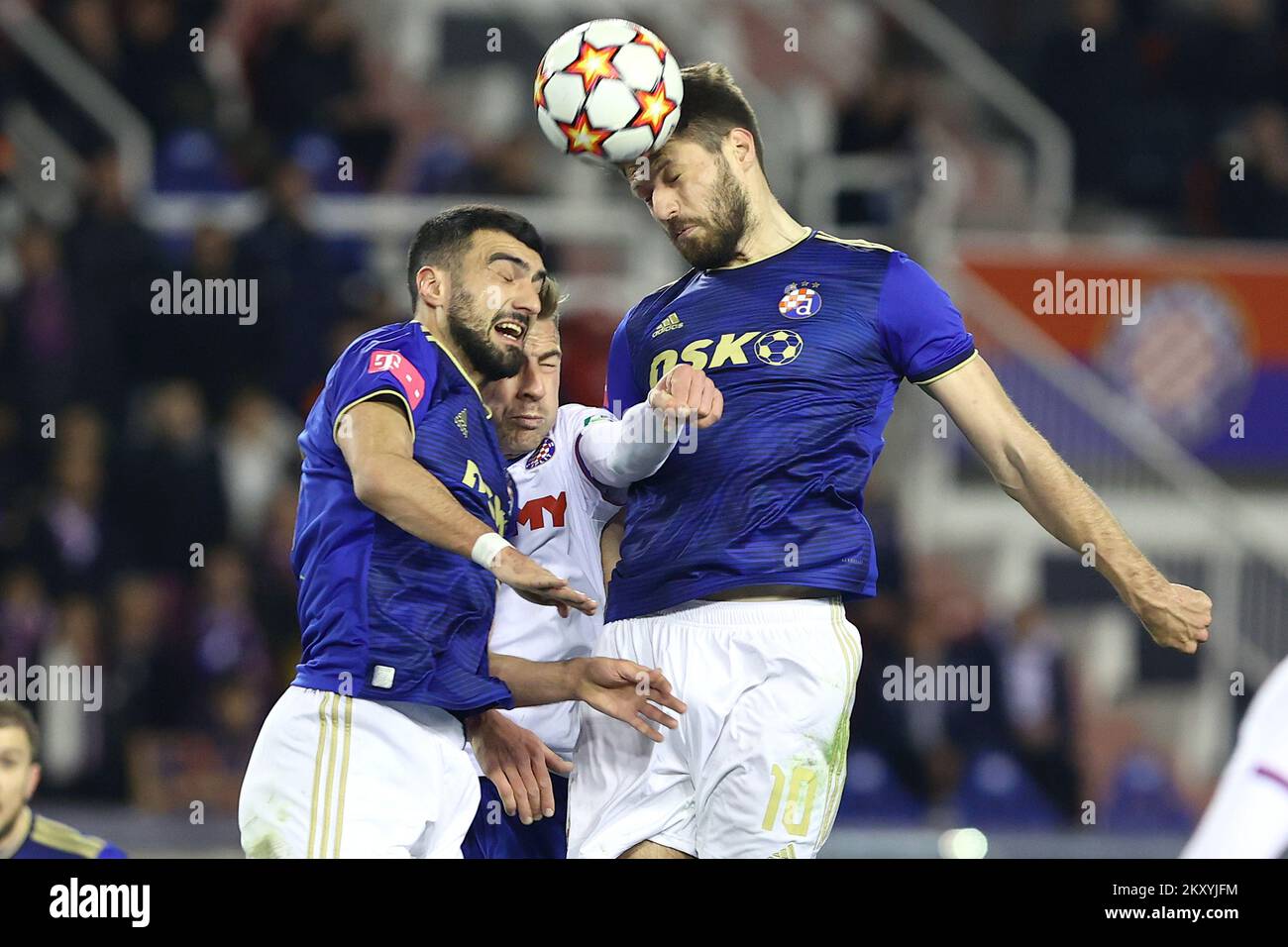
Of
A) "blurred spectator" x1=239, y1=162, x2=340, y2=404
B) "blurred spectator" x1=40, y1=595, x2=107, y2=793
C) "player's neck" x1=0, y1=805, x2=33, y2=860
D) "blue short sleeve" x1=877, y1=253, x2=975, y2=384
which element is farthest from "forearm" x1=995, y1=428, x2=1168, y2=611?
"blurred spectator" x1=239, y1=162, x2=340, y2=404

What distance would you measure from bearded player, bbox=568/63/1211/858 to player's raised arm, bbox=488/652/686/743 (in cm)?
9

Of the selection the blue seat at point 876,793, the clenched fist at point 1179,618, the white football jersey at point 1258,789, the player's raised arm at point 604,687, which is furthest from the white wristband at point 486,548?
the blue seat at point 876,793

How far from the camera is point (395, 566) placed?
15.3 ft

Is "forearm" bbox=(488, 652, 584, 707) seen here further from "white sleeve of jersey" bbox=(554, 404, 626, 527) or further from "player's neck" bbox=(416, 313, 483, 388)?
"player's neck" bbox=(416, 313, 483, 388)

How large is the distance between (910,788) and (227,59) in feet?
22.2

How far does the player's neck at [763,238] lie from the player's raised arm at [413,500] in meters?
1.18

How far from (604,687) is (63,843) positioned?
2.01 meters

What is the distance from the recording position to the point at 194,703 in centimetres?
953

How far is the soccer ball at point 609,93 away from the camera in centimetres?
498

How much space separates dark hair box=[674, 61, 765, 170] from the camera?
509cm

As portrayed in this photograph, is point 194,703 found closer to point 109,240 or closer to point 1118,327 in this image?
point 109,240

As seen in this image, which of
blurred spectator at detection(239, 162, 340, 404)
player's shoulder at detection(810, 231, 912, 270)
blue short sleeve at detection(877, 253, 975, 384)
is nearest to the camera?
blue short sleeve at detection(877, 253, 975, 384)

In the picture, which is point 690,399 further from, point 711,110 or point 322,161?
point 322,161
